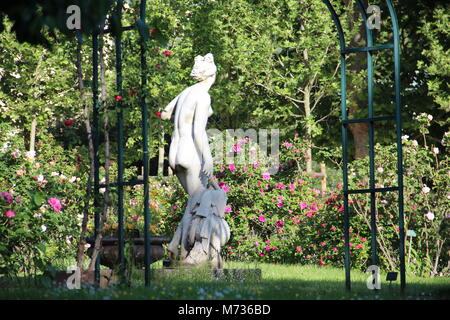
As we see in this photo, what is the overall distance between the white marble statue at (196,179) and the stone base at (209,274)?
441 mm

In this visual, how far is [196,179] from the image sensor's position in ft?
33.3

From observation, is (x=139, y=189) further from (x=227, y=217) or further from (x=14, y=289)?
(x=14, y=289)

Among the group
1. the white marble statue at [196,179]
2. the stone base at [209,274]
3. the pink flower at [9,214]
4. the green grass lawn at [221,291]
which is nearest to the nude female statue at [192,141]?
the white marble statue at [196,179]

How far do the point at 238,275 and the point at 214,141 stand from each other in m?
6.46

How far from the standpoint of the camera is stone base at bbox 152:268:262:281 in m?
9.40

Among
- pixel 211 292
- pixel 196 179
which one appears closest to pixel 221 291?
pixel 211 292

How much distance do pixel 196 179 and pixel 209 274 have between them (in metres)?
1.24

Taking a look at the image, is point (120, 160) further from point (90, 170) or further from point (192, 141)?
point (192, 141)

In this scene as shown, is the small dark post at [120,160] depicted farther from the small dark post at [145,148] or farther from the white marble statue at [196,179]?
the white marble statue at [196,179]

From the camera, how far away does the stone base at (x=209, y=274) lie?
9398 millimetres

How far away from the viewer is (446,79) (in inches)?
703
